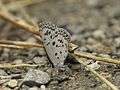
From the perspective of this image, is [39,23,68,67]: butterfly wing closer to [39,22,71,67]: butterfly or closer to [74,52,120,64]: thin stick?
[39,22,71,67]: butterfly

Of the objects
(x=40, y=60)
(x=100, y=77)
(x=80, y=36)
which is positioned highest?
(x=80, y=36)

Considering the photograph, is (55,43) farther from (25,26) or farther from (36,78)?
(25,26)

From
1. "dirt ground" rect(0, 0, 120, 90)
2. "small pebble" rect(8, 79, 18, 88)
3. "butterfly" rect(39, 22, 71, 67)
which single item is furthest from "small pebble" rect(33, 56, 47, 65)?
"small pebble" rect(8, 79, 18, 88)

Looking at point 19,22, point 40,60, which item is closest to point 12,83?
point 40,60

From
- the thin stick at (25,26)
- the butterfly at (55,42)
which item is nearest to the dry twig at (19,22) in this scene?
the thin stick at (25,26)

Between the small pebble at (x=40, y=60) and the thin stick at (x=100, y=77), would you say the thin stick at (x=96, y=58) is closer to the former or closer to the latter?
the thin stick at (x=100, y=77)

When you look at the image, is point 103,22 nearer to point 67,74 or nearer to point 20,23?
point 20,23
